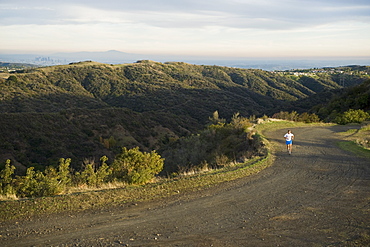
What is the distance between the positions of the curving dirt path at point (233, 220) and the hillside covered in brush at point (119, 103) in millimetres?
23450

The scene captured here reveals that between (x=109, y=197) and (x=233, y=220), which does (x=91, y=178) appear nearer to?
(x=109, y=197)

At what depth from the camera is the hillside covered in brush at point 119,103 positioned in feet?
106

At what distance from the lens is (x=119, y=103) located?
242 ft

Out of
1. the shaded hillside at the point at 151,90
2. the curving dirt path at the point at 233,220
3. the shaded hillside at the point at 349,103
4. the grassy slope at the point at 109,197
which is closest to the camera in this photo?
the curving dirt path at the point at 233,220

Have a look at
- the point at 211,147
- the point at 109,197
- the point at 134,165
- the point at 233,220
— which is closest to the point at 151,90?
the point at 211,147

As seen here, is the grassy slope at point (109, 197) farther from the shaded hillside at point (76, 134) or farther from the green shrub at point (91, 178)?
the shaded hillside at point (76, 134)

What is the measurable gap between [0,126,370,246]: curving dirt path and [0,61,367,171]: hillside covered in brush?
23.4m

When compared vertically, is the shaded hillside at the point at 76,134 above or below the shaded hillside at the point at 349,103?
below

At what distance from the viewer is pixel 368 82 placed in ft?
132

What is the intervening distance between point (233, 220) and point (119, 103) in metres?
70.3

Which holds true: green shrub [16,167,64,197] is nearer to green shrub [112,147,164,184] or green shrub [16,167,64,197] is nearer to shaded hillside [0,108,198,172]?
green shrub [112,147,164,184]

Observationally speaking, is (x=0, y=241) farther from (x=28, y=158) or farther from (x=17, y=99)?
(x=17, y=99)

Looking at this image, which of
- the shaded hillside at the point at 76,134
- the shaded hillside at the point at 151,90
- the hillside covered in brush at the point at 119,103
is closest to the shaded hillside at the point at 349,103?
the hillside covered in brush at the point at 119,103

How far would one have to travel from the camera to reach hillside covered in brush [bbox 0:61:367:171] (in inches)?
1275
